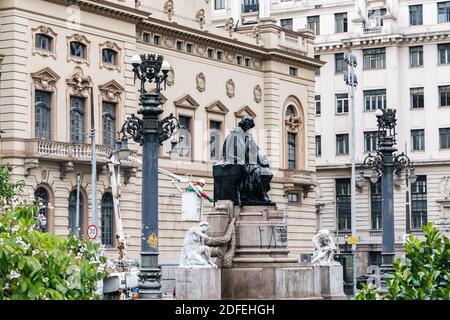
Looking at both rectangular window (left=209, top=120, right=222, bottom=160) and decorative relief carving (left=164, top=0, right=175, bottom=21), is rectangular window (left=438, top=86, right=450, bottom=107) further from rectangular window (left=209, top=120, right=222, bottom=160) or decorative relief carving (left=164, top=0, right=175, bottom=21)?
decorative relief carving (left=164, top=0, right=175, bottom=21)

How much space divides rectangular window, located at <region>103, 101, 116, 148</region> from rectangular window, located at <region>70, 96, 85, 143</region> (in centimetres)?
164

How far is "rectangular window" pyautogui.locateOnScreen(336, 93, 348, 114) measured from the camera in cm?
9244

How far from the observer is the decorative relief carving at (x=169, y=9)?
64.8m

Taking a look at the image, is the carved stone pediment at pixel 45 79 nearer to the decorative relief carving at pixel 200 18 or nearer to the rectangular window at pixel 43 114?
the rectangular window at pixel 43 114

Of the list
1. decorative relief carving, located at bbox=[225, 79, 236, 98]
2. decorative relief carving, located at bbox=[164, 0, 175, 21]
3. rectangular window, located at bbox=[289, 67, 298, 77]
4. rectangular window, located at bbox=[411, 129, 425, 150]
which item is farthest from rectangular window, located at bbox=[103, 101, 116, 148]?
rectangular window, located at bbox=[411, 129, 425, 150]

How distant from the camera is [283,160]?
73062 millimetres

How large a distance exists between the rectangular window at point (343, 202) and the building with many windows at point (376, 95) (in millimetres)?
67

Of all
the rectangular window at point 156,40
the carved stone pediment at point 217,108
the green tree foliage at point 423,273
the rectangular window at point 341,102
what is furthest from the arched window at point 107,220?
the green tree foliage at point 423,273

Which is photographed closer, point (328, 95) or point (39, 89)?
point (39, 89)

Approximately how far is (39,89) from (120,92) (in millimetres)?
5619

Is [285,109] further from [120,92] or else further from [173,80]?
[120,92]
